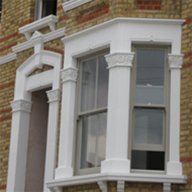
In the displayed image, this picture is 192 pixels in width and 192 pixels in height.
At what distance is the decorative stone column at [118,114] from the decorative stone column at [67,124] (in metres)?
1.07

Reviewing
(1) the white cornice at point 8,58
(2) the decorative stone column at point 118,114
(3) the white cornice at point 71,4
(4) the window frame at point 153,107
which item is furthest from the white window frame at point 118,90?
(1) the white cornice at point 8,58

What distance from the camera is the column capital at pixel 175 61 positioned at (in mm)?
11161

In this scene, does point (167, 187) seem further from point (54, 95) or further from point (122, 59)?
point (54, 95)

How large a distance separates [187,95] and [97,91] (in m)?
1.83

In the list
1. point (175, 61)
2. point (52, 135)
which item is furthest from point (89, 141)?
point (175, 61)

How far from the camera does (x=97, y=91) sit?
11883 mm

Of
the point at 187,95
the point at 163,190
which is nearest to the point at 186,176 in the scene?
the point at 163,190

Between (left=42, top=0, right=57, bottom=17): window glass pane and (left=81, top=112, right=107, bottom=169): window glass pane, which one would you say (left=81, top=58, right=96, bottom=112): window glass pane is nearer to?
(left=81, top=112, right=107, bottom=169): window glass pane

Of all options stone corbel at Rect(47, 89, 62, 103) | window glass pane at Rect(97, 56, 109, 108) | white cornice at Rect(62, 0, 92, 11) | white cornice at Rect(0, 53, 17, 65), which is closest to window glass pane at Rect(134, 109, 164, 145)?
window glass pane at Rect(97, 56, 109, 108)

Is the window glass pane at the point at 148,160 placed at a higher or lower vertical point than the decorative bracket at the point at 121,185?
higher

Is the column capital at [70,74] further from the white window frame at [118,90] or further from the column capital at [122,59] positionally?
the column capital at [122,59]

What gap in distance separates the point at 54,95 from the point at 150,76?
2.44m

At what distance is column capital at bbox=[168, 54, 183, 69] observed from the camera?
1116cm

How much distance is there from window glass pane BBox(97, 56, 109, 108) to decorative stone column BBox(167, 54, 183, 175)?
1302 millimetres
